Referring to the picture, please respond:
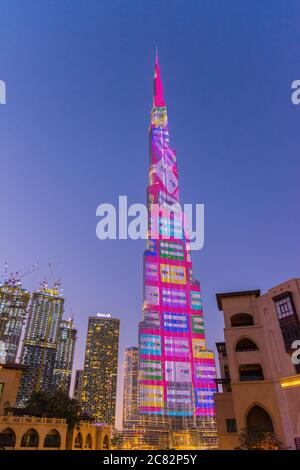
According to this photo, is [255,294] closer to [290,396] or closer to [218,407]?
[290,396]

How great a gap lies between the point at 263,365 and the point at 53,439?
3375cm

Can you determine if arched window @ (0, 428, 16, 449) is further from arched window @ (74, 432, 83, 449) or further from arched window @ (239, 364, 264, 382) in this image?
arched window @ (239, 364, 264, 382)

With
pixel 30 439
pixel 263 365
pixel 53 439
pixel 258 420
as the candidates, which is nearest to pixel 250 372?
pixel 263 365

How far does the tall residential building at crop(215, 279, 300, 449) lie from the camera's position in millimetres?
47688

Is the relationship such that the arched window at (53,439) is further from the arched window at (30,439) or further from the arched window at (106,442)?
the arched window at (106,442)

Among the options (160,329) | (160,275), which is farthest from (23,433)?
(160,275)

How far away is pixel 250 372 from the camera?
178ft

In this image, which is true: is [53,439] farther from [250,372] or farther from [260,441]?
[250,372]

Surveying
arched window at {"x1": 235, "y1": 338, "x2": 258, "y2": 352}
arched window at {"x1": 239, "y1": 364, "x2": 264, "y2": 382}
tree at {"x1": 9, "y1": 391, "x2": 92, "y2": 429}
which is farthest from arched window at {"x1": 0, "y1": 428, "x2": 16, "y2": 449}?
arched window at {"x1": 235, "y1": 338, "x2": 258, "y2": 352}

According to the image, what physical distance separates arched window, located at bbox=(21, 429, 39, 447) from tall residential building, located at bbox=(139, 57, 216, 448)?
99867mm

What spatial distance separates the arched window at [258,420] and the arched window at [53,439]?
93.2 feet

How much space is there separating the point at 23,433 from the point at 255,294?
42.0 meters
